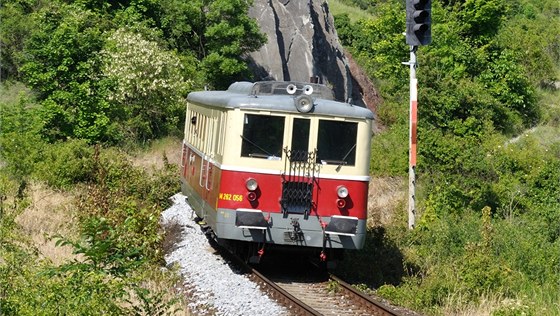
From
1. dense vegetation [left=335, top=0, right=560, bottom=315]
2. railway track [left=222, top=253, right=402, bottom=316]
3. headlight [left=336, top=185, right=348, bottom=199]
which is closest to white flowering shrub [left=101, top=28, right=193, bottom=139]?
dense vegetation [left=335, top=0, right=560, bottom=315]

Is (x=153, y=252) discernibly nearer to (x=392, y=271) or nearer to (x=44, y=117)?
(x=392, y=271)

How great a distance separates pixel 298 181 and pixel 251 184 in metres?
0.75

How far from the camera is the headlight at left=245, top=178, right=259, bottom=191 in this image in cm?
1402

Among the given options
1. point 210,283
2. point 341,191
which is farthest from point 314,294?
point 341,191

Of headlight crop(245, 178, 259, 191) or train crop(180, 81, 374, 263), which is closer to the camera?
headlight crop(245, 178, 259, 191)

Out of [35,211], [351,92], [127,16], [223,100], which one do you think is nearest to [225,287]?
[223,100]

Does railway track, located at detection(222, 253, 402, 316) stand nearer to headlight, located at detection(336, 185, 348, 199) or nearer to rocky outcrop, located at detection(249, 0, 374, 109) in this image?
headlight, located at detection(336, 185, 348, 199)

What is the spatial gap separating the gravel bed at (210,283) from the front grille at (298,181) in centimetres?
139

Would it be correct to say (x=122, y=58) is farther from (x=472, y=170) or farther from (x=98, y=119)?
(x=472, y=170)

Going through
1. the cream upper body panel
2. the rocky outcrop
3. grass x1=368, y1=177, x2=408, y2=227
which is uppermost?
the rocky outcrop

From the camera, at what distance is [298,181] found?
14.2 m

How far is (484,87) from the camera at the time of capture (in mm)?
39438

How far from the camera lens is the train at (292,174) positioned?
14.1 m

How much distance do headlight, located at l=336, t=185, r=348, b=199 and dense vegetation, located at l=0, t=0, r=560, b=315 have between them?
163 centimetres
